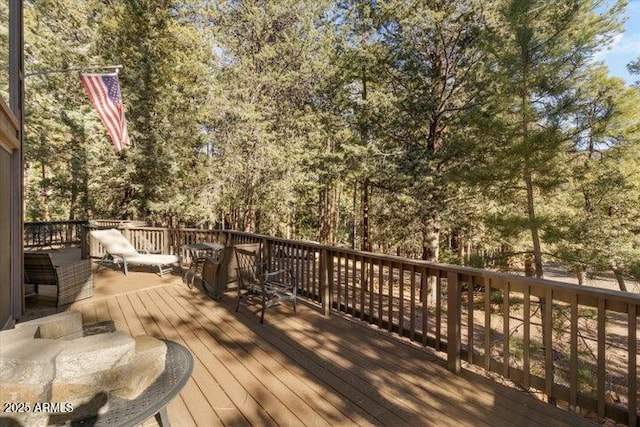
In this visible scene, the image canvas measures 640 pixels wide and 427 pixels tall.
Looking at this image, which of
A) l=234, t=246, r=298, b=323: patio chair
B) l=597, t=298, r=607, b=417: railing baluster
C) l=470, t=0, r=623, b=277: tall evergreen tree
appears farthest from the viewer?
l=470, t=0, r=623, b=277: tall evergreen tree

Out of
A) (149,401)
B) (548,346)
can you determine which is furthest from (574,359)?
(149,401)

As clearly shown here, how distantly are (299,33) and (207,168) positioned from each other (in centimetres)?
676

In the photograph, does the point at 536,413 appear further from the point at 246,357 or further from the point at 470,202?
the point at 470,202

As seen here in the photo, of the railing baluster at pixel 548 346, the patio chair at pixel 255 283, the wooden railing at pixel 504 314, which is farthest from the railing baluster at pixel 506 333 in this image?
the patio chair at pixel 255 283

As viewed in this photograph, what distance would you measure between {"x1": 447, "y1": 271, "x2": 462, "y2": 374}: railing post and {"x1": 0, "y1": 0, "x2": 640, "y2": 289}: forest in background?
3161 millimetres

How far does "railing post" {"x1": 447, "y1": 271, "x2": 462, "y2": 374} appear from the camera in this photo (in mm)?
3025

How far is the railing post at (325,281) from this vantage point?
4.52 meters

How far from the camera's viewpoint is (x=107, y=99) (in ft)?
18.6

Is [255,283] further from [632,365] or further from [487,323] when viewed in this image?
[632,365]

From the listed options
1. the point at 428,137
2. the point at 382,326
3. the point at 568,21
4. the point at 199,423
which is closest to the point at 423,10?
the point at 428,137

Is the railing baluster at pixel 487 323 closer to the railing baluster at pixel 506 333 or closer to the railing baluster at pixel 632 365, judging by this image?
the railing baluster at pixel 506 333

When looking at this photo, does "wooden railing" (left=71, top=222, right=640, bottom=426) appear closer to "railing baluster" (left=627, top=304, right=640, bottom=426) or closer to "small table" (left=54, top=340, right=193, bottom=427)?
"railing baluster" (left=627, top=304, right=640, bottom=426)

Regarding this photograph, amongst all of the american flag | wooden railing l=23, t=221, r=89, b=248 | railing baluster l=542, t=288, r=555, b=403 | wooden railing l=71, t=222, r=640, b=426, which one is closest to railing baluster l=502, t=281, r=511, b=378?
wooden railing l=71, t=222, r=640, b=426

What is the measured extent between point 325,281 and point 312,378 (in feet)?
5.92
